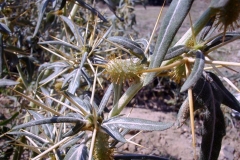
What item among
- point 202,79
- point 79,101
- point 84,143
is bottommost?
point 84,143

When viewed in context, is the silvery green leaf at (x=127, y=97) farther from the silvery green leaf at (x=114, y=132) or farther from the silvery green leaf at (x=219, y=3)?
the silvery green leaf at (x=219, y=3)

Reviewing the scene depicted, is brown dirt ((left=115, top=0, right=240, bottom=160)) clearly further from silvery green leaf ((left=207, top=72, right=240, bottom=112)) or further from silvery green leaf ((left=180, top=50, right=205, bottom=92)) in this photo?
silvery green leaf ((left=180, top=50, right=205, bottom=92))

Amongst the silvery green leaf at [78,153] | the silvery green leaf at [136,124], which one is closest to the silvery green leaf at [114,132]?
the silvery green leaf at [136,124]

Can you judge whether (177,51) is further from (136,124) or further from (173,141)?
(173,141)

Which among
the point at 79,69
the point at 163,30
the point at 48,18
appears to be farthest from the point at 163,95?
the point at 163,30

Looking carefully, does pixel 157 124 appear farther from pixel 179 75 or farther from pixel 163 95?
pixel 163 95

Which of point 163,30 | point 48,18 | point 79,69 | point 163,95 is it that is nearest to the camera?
point 163,30

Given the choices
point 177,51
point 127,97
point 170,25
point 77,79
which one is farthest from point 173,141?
point 170,25
